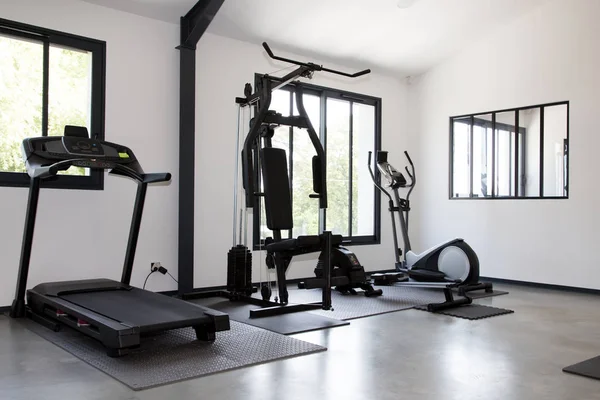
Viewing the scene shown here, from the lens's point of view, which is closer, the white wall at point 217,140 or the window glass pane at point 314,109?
the white wall at point 217,140

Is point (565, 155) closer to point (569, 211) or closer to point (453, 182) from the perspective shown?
point (569, 211)

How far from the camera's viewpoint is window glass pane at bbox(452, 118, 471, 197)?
740 cm

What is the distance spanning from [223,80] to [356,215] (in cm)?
299

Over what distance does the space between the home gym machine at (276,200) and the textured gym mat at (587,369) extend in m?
1.92

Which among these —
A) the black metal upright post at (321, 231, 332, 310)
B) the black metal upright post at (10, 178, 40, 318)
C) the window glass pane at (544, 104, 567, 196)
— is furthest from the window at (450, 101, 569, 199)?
the black metal upright post at (10, 178, 40, 318)

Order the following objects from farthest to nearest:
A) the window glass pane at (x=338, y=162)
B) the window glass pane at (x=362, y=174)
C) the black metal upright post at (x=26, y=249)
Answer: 1. the window glass pane at (x=362, y=174)
2. the window glass pane at (x=338, y=162)
3. the black metal upright post at (x=26, y=249)

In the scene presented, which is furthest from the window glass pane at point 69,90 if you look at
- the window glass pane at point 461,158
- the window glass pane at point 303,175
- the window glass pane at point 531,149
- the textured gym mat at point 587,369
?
the window glass pane at point 531,149

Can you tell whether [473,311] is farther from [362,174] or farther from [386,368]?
[362,174]

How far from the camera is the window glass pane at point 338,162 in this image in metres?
7.26

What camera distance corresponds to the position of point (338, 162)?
7.60 metres

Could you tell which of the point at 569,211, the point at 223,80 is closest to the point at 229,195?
the point at 223,80

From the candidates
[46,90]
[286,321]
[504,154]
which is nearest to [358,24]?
[504,154]

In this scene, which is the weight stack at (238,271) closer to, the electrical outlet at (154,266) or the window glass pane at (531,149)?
the electrical outlet at (154,266)

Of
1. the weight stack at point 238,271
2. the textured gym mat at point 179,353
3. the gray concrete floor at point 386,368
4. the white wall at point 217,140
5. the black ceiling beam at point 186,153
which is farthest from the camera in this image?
the white wall at point 217,140
